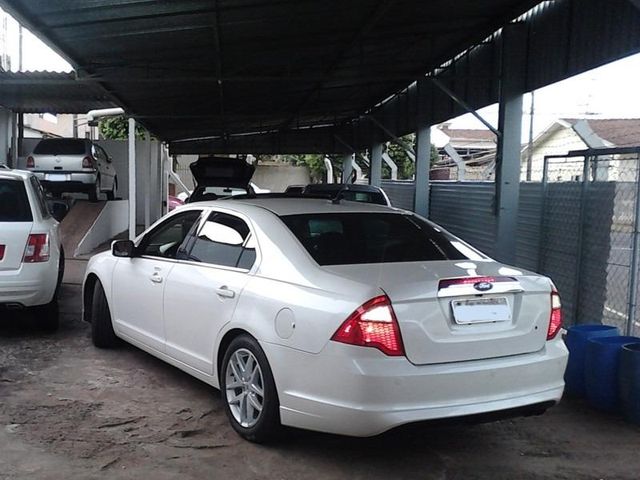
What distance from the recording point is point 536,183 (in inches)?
335

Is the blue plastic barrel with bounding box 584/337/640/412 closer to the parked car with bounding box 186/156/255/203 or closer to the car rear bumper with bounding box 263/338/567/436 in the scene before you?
the car rear bumper with bounding box 263/338/567/436

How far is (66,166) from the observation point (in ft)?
51.5

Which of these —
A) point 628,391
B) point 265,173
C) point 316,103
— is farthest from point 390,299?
point 265,173

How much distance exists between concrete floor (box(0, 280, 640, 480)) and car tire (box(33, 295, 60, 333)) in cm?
149

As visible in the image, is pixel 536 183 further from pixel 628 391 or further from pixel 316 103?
pixel 316 103

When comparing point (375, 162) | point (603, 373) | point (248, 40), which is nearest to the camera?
point (603, 373)

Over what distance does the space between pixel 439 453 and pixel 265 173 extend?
33.8 m

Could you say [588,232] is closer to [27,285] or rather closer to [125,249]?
[125,249]

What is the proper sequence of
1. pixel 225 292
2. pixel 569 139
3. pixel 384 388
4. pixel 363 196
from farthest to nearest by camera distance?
pixel 569 139, pixel 363 196, pixel 225 292, pixel 384 388

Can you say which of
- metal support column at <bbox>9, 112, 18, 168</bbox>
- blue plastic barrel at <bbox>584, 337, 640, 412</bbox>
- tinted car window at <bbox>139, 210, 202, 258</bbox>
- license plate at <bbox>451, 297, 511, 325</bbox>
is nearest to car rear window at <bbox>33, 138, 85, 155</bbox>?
metal support column at <bbox>9, 112, 18, 168</bbox>

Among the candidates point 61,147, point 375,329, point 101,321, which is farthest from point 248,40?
point 61,147

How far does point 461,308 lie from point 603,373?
6.43ft

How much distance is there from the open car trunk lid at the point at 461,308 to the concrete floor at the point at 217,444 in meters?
0.48

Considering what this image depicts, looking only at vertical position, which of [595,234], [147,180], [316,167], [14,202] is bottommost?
[595,234]
